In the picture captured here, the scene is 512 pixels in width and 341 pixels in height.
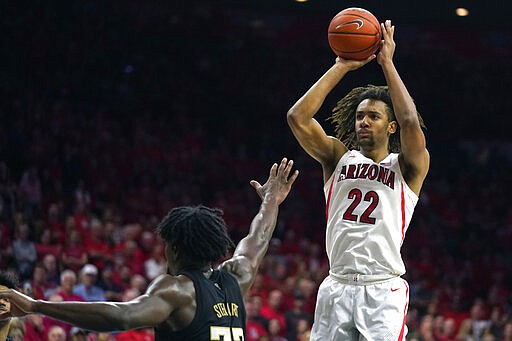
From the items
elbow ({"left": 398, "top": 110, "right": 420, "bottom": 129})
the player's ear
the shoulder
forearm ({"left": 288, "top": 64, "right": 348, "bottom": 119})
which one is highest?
forearm ({"left": 288, "top": 64, "right": 348, "bottom": 119})

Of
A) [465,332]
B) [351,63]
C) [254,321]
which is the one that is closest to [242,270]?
[351,63]

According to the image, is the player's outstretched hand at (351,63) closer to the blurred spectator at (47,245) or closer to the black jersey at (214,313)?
the black jersey at (214,313)

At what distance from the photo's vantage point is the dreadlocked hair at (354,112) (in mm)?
5719

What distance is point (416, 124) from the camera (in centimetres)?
538

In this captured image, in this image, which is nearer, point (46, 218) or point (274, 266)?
point (46, 218)

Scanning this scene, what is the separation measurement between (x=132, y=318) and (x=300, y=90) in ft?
52.3

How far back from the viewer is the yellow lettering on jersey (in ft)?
13.4

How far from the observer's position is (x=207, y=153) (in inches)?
675

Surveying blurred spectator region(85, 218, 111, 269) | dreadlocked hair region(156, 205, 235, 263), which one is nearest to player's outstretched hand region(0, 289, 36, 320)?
dreadlocked hair region(156, 205, 235, 263)

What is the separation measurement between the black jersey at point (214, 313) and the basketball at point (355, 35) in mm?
1802

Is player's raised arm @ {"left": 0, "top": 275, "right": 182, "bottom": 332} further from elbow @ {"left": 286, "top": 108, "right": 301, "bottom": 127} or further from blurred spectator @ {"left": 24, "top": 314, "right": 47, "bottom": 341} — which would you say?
blurred spectator @ {"left": 24, "top": 314, "right": 47, "bottom": 341}

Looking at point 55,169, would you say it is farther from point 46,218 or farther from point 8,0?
point 8,0

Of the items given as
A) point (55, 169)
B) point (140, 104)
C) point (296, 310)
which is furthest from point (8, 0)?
point (296, 310)

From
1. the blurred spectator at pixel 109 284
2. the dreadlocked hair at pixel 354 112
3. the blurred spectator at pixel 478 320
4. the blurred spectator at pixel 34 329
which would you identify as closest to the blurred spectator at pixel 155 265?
the blurred spectator at pixel 109 284
